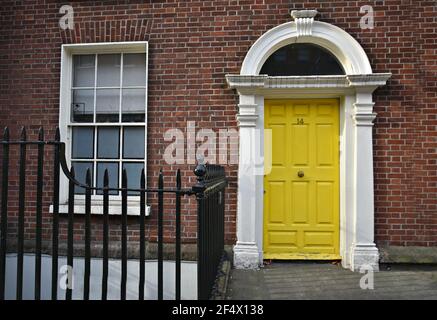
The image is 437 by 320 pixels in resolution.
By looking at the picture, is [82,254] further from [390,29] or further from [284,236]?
[390,29]

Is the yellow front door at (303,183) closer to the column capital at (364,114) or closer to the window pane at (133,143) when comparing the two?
the column capital at (364,114)

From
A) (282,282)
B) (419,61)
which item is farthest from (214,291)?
(419,61)

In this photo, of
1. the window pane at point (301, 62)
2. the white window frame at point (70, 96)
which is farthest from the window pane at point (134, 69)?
the window pane at point (301, 62)

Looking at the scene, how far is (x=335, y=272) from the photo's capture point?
4.47 m

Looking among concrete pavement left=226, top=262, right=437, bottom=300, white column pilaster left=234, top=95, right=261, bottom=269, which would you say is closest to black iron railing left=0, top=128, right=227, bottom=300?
concrete pavement left=226, top=262, right=437, bottom=300

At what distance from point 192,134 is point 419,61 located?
3.23 meters

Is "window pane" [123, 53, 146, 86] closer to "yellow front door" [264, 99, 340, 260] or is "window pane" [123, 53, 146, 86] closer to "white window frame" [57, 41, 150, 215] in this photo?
"white window frame" [57, 41, 150, 215]

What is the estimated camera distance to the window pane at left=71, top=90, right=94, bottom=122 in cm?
524

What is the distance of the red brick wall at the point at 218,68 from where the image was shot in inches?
181

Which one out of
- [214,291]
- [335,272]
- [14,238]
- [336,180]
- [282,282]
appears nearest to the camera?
[214,291]

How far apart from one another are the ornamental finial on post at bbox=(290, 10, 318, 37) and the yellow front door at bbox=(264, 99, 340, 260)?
0.94 metres

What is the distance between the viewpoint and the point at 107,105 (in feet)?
17.1

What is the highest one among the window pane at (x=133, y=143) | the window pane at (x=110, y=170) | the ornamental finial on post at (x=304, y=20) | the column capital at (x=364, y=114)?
the ornamental finial on post at (x=304, y=20)

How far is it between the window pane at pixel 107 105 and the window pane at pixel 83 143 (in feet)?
0.84
